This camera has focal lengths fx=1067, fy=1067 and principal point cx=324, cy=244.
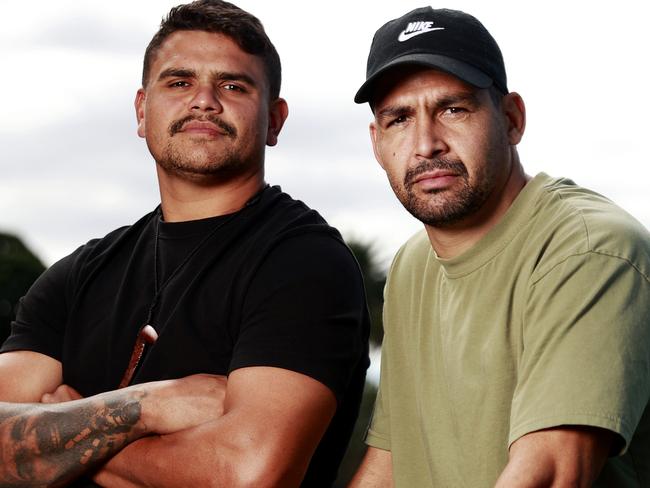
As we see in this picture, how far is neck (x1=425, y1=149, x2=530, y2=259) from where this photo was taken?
3123 millimetres

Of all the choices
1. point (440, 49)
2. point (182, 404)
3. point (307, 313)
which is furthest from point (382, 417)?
point (440, 49)

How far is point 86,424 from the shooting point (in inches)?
131

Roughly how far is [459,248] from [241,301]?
0.73m

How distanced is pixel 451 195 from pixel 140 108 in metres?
1.67

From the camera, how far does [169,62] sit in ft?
13.0

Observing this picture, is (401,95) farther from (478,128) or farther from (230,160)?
(230,160)

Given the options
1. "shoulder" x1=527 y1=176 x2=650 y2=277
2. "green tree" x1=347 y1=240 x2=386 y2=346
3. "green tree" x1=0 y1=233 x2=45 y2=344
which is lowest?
"green tree" x1=0 y1=233 x2=45 y2=344

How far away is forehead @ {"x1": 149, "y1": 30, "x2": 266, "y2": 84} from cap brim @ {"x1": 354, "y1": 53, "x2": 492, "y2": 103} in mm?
854

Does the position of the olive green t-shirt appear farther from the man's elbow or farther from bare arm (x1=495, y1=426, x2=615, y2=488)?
the man's elbow

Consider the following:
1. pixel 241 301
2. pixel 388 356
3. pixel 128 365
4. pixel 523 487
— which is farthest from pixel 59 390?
pixel 523 487

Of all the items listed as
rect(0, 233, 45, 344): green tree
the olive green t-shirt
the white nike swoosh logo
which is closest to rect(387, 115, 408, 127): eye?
the white nike swoosh logo

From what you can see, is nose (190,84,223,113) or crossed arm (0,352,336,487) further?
nose (190,84,223,113)

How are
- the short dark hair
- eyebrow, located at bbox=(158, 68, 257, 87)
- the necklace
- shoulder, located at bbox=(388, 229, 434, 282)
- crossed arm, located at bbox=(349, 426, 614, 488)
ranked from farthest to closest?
the short dark hair → eyebrow, located at bbox=(158, 68, 257, 87) → the necklace → shoulder, located at bbox=(388, 229, 434, 282) → crossed arm, located at bbox=(349, 426, 614, 488)

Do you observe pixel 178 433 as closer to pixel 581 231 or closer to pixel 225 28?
pixel 581 231
